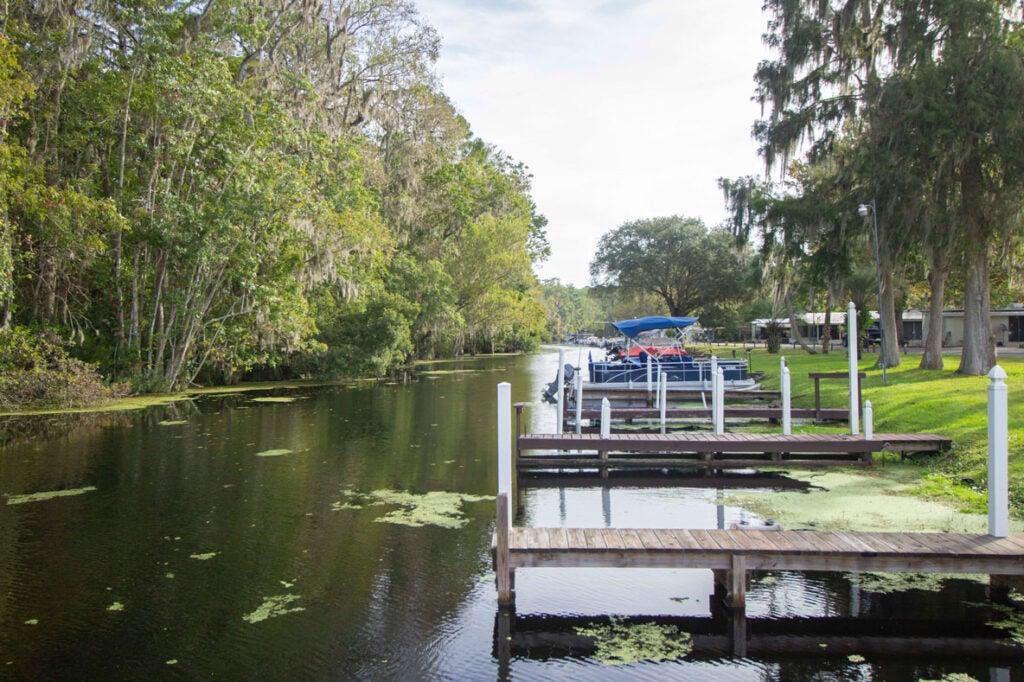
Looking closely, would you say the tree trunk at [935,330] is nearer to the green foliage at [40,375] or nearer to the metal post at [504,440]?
the metal post at [504,440]

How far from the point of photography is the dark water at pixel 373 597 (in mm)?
5516

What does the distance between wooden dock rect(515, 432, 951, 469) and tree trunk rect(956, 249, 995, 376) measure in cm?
769

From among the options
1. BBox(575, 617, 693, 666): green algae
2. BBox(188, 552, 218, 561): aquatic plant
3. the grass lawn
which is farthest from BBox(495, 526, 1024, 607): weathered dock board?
BBox(188, 552, 218, 561): aquatic plant

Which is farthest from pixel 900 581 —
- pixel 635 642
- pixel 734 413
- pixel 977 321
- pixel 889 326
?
pixel 889 326

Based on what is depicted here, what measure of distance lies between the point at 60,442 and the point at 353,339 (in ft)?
57.0

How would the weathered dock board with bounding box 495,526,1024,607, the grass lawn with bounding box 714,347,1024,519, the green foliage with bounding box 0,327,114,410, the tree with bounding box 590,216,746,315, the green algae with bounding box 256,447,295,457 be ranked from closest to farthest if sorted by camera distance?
the weathered dock board with bounding box 495,526,1024,607, the grass lawn with bounding box 714,347,1024,519, the green algae with bounding box 256,447,295,457, the green foliage with bounding box 0,327,114,410, the tree with bounding box 590,216,746,315

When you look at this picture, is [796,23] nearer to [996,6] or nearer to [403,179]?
[996,6]

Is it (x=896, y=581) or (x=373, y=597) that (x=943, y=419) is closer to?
(x=896, y=581)

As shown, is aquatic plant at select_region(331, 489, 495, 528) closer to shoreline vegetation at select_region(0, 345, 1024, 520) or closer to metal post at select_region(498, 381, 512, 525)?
metal post at select_region(498, 381, 512, 525)

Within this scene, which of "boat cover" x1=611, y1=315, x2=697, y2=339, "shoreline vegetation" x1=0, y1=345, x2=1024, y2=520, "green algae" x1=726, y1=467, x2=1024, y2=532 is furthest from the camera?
"boat cover" x1=611, y1=315, x2=697, y2=339

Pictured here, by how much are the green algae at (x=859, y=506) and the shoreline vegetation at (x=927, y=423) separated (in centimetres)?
3

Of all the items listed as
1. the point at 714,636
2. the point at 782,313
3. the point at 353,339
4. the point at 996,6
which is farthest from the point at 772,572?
the point at 782,313

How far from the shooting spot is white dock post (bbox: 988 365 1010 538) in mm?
6504

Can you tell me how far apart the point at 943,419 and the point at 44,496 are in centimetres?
1478
